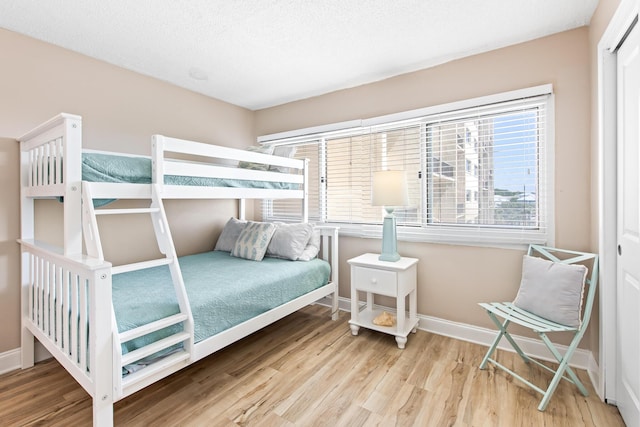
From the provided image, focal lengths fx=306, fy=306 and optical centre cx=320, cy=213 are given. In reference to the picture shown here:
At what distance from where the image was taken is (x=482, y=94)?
7.86 ft

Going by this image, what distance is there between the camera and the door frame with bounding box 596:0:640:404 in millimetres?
1672

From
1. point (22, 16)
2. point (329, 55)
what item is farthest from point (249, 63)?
point (22, 16)

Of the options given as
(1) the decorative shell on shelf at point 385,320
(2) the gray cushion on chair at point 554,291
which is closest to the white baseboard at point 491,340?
(1) the decorative shell on shelf at point 385,320

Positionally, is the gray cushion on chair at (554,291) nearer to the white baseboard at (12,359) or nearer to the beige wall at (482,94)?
the beige wall at (482,94)

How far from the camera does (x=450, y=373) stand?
6.64 feet

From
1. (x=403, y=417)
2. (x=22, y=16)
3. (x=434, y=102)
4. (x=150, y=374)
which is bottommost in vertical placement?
(x=403, y=417)

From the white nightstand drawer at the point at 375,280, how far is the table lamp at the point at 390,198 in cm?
16

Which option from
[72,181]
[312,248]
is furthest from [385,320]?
[72,181]

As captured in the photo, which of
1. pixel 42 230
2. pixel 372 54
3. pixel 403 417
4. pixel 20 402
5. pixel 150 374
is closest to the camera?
pixel 150 374

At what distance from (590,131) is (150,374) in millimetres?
2948

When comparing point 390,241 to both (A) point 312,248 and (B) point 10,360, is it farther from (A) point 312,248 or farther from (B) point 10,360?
(B) point 10,360

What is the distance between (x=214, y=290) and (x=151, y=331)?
485 millimetres

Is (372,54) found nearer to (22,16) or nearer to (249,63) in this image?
(249,63)

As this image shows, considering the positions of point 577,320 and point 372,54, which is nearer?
point 577,320
